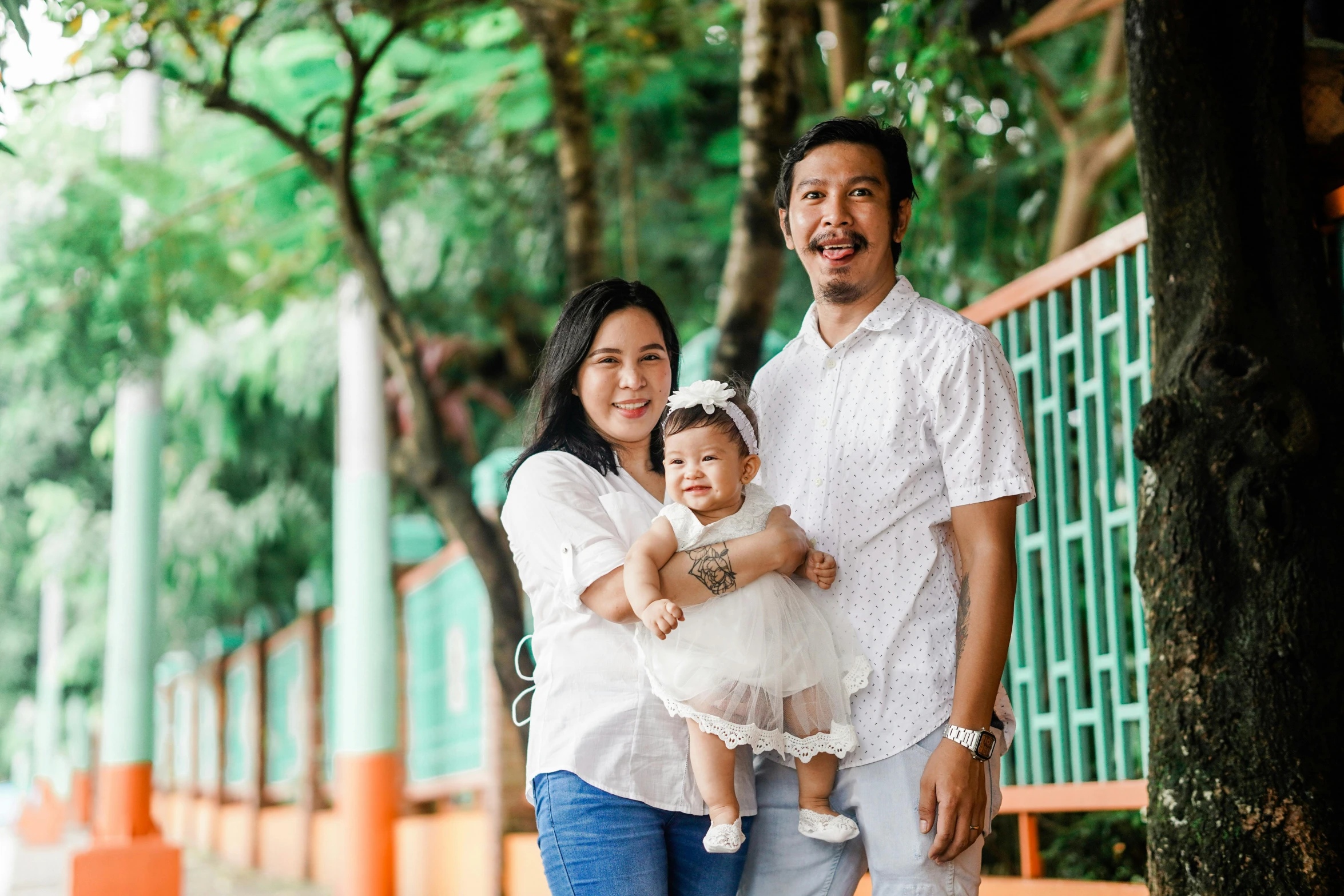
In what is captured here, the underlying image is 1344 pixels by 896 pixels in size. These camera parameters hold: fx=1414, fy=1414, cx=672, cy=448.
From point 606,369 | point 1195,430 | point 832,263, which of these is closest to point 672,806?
point 606,369

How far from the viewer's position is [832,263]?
2607mm

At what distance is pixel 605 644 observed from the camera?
250cm

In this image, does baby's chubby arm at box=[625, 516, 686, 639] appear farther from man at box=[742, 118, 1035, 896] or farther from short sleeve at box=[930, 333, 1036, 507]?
short sleeve at box=[930, 333, 1036, 507]

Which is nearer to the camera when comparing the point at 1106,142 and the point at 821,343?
the point at 821,343

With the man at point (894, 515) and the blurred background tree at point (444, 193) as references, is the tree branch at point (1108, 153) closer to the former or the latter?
the blurred background tree at point (444, 193)

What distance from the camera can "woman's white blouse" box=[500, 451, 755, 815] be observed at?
2432 millimetres

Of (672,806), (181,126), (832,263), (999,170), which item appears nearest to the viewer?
(672,806)

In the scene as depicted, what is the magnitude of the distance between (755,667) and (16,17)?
74.7 inches

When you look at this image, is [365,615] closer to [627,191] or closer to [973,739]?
[627,191]

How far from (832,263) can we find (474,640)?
612 cm

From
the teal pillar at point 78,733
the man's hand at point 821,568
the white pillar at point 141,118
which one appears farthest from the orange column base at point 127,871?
the teal pillar at point 78,733

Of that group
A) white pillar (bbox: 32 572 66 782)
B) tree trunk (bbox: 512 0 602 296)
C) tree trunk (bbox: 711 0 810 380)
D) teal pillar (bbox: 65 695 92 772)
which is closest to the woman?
tree trunk (bbox: 711 0 810 380)

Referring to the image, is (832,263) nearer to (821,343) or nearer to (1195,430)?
(821,343)

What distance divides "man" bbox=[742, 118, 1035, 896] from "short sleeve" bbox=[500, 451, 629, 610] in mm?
375
